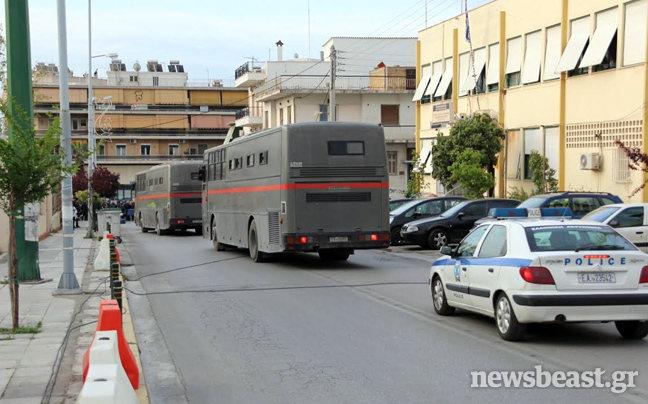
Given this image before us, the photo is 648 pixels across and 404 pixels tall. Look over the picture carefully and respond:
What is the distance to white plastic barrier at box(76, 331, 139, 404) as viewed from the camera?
178 inches

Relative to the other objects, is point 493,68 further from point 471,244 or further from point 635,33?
point 471,244

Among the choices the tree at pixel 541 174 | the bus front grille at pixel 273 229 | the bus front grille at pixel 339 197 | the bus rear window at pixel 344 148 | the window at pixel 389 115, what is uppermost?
the window at pixel 389 115

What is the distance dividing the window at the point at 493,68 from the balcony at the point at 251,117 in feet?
114

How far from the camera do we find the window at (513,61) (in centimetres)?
3522

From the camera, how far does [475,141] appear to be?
115ft

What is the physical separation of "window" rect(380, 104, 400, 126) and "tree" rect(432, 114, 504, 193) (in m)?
25.0

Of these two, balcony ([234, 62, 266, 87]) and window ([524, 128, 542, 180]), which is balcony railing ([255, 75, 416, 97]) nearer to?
balcony ([234, 62, 266, 87])

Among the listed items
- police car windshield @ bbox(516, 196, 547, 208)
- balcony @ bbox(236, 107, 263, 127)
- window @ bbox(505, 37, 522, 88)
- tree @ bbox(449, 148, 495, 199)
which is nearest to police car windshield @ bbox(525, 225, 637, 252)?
police car windshield @ bbox(516, 196, 547, 208)

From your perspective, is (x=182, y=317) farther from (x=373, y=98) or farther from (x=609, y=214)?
(x=373, y=98)

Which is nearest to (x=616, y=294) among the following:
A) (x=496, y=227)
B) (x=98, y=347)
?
(x=496, y=227)

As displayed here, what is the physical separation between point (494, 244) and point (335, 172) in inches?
377

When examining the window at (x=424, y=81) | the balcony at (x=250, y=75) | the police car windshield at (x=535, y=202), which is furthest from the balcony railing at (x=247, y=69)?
the police car windshield at (x=535, y=202)

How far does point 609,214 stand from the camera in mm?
20234

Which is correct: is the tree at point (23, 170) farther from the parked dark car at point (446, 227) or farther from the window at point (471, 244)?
the parked dark car at point (446, 227)
